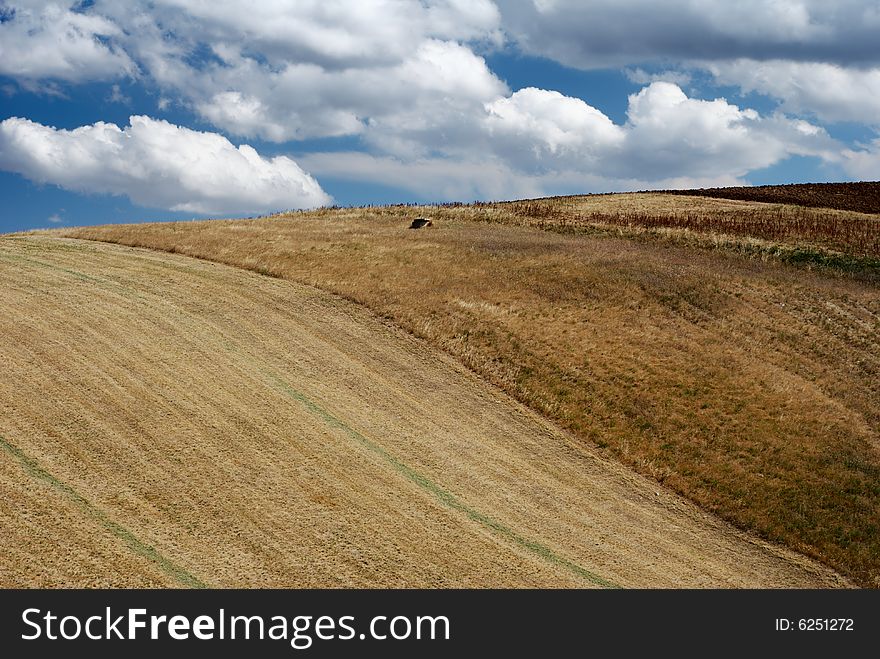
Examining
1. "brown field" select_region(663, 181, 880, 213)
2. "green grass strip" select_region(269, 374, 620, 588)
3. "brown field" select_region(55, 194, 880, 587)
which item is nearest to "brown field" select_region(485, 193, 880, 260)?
"brown field" select_region(55, 194, 880, 587)

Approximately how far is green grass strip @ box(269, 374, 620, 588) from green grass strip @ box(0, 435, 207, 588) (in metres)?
5.38

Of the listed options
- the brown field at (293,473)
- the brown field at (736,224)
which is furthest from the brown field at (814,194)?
the brown field at (293,473)

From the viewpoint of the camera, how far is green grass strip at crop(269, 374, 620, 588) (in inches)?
541

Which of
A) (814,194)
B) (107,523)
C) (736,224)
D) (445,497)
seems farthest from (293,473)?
(814,194)

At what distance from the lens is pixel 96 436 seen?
15211 mm

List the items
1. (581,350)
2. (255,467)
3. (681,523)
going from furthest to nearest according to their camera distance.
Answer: (581,350)
(681,523)
(255,467)
